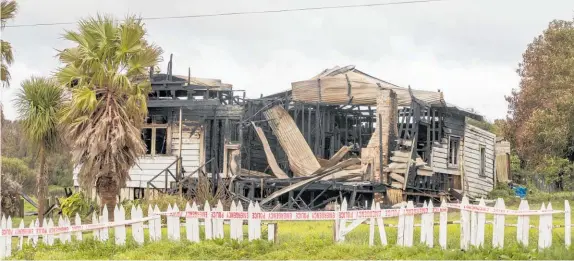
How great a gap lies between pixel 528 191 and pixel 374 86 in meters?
14.8

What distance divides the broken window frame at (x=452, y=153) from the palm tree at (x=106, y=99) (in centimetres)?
1831

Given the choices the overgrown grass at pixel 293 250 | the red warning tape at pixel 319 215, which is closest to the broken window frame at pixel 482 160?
the overgrown grass at pixel 293 250

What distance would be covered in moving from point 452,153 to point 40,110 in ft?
60.3

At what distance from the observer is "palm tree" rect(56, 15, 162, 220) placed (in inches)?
819

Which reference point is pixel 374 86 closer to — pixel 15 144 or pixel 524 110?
pixel 524 110

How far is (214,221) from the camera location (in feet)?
55.3

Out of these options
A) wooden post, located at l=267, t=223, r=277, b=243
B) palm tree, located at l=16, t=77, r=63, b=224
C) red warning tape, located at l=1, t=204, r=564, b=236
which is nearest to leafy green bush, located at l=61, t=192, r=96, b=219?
palm tree, located at l=16, t=77, r=63, b=224

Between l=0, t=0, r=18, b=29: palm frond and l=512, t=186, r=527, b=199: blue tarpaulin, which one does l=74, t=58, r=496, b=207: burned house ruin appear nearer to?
l=512, t=186, r=527, b=199: blue tarpaulin

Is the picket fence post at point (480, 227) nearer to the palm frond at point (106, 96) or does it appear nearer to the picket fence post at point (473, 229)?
the picket fence post at point (473, 229)


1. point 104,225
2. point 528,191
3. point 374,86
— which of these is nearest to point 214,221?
point 104,225

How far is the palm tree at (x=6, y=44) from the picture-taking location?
24.4 meters

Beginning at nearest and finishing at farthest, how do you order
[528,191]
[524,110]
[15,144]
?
[528,191]
[524,110]
[15,144]

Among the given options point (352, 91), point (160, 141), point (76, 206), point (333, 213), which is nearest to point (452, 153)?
point (352, 91)

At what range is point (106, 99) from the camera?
21172 millimetres
